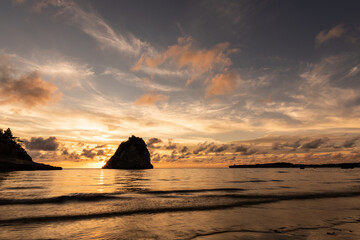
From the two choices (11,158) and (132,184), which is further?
(11,158)

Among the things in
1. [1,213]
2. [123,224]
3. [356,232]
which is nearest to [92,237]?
[123,224]

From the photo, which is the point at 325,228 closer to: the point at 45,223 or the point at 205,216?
the point at 205,216

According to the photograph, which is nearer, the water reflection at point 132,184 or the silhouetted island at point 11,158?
the water reflection at point 132,184

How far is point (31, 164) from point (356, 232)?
20136cm

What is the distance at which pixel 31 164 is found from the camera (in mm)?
165000

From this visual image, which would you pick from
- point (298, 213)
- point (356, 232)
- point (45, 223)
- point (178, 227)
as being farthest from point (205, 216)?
point (45, 223)

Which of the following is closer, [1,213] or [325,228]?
[325,228]

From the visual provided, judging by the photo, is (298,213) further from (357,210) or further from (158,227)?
(158,227)

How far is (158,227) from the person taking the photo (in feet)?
38.8

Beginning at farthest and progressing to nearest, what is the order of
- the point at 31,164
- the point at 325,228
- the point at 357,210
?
1. the point at 31,164
2. the point at 357,210
3. the point at 325,228

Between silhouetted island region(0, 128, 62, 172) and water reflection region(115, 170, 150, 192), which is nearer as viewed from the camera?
water reflection region(115, 170, 150, 192)

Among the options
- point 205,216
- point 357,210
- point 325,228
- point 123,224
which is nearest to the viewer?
point 325,228

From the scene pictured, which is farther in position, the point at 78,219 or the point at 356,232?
the point at 78,219

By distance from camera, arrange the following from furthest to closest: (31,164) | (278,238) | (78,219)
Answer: (31,164) < (78,219) < (278,238)
